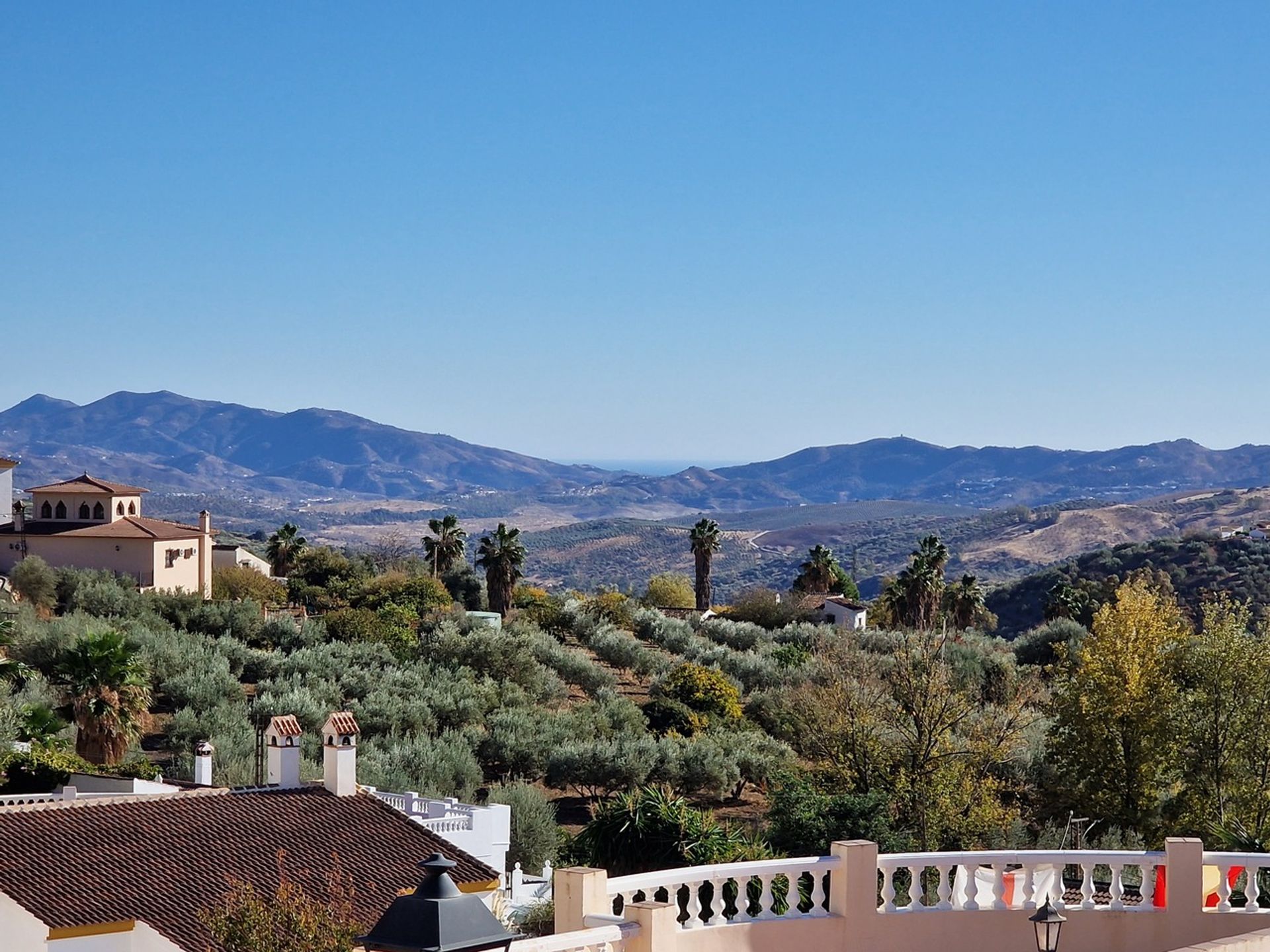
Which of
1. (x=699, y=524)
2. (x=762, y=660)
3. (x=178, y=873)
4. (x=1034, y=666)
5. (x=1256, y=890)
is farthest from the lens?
(x=699, y=524)

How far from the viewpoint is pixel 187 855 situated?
19844 mm

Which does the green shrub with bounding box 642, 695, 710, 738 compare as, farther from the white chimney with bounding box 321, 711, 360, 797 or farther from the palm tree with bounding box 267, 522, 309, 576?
the palm tree with bounding box 267, 522, 309, 576

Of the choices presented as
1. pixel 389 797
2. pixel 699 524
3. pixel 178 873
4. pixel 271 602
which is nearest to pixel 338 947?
pixel 178 873

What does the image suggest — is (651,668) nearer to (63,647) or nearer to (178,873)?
(63,647)

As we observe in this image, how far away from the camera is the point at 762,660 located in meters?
52.4

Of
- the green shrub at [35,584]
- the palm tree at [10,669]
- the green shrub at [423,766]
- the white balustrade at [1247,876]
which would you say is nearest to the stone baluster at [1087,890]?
the white balustrade at [1247,876]

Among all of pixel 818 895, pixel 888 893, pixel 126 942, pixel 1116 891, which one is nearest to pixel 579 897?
pixel 818 895

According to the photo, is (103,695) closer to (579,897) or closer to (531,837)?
(531,837)

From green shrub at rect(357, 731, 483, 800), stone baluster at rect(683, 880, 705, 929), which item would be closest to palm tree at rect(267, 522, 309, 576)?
green shrub at rect(357, 731, 483, 800)

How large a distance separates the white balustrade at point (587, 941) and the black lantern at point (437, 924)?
2.81 m

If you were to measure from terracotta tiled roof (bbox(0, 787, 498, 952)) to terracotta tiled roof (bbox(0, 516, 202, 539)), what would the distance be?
34.6m

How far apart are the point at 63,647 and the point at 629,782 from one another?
14876 mm

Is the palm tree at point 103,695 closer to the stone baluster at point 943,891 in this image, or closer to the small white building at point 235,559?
the stone baluster at point 943,891

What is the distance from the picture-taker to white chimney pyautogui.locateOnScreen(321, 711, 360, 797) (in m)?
23.5
